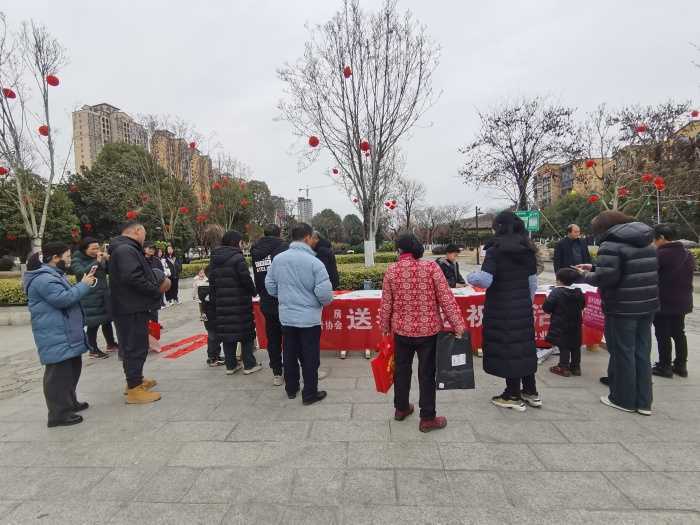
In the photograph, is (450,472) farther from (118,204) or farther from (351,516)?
(118,204)

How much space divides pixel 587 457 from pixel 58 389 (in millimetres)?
4240

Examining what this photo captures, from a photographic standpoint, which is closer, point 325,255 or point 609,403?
point 609,403

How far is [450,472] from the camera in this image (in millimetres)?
2307

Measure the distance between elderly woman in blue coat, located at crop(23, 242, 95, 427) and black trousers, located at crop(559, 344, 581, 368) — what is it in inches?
190

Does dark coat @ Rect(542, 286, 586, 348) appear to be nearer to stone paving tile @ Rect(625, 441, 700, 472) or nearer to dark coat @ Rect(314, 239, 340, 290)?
stone paving tile @ Rect(625, 441, 700, 472)

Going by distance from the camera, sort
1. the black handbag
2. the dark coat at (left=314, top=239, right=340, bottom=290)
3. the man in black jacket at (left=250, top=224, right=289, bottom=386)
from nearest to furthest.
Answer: the black handbag → the man in black jacket at (left=250, top=224, right=289, bottom=386) → the dark coat at (left=314, top=239, right=340, bottom=290)

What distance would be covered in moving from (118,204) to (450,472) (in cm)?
2641

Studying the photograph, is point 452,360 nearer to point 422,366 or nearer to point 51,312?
point 422,366

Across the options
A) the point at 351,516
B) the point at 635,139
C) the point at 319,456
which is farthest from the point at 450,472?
the point at 635,139

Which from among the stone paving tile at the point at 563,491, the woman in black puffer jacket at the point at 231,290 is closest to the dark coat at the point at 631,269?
the stone paving tile at the point at 563,491

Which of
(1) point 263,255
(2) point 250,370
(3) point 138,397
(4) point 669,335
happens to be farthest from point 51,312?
(4) point 669,335

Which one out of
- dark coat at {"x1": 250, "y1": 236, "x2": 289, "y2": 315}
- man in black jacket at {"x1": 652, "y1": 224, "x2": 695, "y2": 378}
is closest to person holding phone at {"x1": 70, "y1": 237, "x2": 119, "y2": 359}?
dark coat at {"x1": 250, "y1": 236, "x2": 289, "y2": 315}

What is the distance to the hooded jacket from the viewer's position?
3.07 metres

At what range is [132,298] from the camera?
11.4ft
